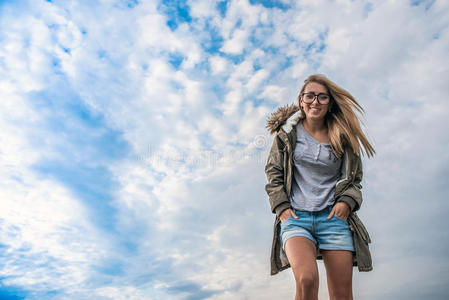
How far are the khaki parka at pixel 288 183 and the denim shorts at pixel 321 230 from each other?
15 cm

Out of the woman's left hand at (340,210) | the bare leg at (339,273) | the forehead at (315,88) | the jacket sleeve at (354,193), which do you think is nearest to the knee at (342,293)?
Result: the bare leg at (339,273)

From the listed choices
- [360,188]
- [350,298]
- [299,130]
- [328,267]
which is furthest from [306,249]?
[299,130]

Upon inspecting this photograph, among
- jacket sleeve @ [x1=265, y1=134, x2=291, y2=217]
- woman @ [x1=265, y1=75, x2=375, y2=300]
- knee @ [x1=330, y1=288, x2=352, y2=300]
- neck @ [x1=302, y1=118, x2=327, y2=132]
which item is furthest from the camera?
neck @ [x1=302, y1=118, x2=327, y2=132]

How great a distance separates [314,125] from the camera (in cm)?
502

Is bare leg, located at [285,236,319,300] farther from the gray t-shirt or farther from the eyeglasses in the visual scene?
the eyeglasses

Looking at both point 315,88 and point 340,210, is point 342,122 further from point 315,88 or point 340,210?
point 340,210

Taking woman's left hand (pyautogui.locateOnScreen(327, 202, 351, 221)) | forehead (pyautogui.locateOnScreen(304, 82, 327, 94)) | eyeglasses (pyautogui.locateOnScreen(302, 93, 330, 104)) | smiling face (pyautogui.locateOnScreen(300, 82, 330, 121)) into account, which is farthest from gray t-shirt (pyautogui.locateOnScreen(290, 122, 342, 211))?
forehead (pyautogui.locateOnScreen(304, 82, 327, 94))

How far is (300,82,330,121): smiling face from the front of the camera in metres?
4.87

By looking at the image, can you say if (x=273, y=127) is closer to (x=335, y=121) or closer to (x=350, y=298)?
(x=335, y=121)

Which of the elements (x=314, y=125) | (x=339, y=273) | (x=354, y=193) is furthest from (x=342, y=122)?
(x=339, y=273)

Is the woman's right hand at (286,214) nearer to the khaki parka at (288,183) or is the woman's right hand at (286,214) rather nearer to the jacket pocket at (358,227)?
the khaki parka at (288,183)

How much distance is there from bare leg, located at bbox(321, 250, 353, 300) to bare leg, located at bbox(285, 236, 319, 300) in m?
0.27

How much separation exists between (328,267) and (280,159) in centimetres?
142

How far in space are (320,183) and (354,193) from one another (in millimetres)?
413
